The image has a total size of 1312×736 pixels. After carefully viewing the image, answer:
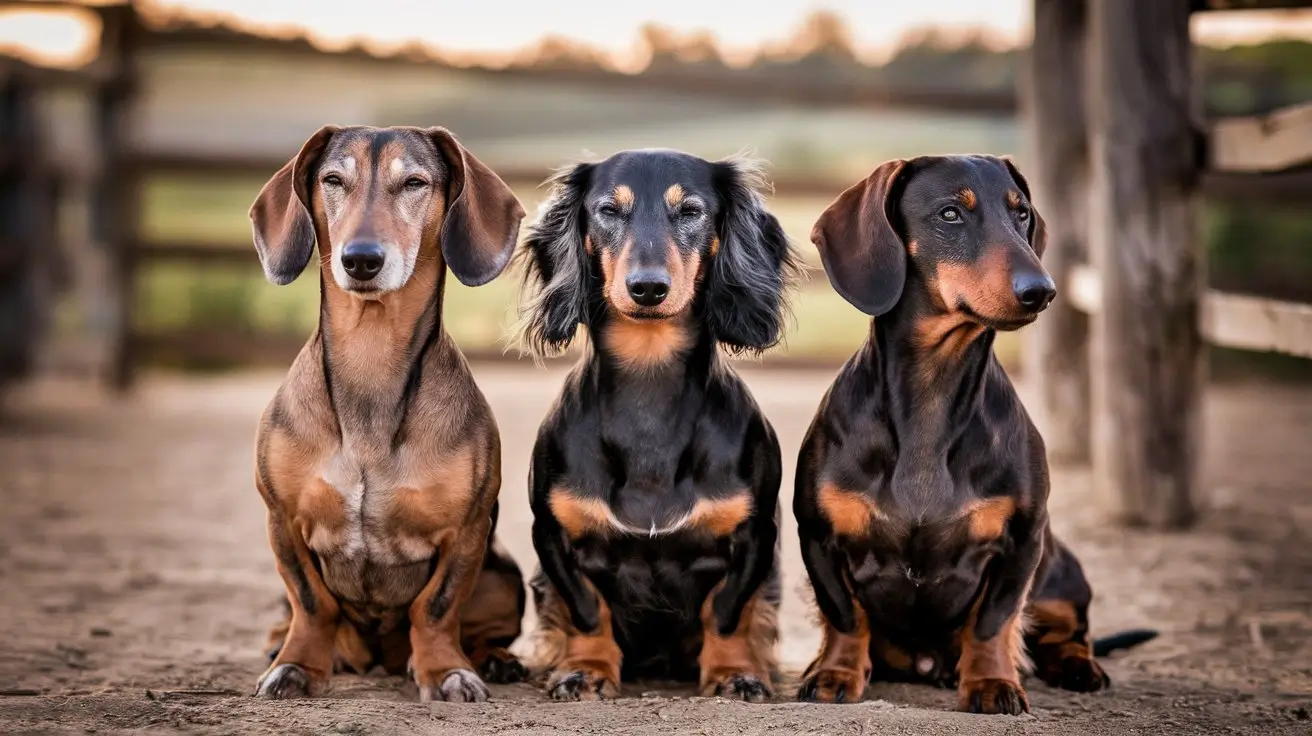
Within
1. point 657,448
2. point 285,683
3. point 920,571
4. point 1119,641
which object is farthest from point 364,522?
point 1119,641

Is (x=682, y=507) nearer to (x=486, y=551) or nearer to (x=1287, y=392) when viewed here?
(x=486, y=551)

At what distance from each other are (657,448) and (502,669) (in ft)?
2.65

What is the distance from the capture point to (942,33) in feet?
50.1

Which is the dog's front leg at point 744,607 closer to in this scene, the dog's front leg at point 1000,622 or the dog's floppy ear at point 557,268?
the dog's front leg at point 1000,622

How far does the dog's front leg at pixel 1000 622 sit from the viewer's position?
352cm

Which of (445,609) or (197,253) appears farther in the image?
(197,253)

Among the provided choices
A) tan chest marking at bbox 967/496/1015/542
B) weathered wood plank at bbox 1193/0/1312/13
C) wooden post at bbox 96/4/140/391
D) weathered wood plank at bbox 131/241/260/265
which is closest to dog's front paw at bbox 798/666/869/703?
tan chest marking at bbox 967/496/1015/542

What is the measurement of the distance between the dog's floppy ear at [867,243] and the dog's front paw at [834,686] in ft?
3.11

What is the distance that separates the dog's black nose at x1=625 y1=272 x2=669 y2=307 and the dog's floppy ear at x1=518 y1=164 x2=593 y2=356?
0.35 metres

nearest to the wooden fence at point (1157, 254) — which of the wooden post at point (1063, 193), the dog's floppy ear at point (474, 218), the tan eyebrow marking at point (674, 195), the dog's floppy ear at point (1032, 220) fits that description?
the wooden post at point (1063, 193)

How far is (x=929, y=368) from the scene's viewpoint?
3.58m

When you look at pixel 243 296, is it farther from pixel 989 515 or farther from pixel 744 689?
pixel 989 515

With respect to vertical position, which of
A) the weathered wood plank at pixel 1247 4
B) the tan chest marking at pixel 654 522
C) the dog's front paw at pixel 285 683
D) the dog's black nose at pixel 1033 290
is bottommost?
the dog's front paw at pixel 285 683

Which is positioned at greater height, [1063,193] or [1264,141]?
[1264,141]
